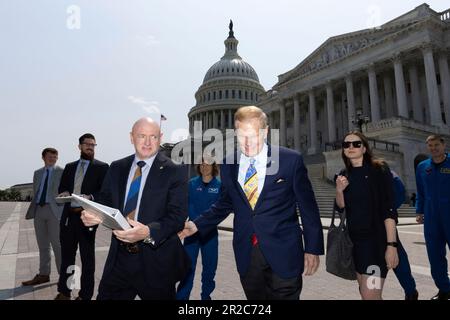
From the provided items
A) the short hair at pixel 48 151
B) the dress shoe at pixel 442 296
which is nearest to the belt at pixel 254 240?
the dress shoe at pixel 442 296

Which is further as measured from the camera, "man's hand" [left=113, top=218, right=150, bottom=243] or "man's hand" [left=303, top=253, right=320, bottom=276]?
"man's hand" [left=303, top=253, right=320, bottom=276]

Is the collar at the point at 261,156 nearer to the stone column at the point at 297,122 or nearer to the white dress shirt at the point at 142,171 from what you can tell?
the white dress shirt at the point at 142,171

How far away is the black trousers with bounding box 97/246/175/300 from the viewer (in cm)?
283

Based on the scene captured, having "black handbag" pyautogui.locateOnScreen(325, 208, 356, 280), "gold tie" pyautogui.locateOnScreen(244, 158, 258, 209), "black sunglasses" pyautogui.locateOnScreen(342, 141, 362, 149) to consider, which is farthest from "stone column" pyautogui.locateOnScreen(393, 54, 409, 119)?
"gold tie" pyautogui.locateOnScreen(244, 158, 258, 209)

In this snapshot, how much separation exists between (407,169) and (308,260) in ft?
89.5

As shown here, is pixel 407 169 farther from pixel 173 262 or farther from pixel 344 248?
pixel 173 262

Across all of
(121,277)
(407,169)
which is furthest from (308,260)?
(407,169)

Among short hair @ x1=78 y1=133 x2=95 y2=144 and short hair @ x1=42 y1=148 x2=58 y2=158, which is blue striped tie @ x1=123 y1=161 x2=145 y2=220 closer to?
short hair @ x1=78 y1=133 x2=95 y2=144

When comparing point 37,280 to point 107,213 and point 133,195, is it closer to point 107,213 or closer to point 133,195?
point 133,195

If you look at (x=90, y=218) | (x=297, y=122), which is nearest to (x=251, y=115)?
(x=90, y=218)

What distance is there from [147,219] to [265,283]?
1.26 metres

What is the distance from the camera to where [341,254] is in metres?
3.70

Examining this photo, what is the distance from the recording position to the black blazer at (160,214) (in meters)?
2.82
